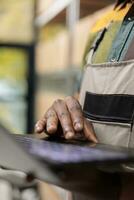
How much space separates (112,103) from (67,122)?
0.11 m

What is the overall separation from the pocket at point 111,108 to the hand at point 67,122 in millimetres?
38

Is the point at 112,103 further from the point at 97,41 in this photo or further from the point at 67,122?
the point at 97,41

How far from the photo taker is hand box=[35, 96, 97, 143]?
0.60 meters

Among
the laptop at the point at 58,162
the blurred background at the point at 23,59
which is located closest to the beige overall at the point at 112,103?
the laptop at the point at 58,162

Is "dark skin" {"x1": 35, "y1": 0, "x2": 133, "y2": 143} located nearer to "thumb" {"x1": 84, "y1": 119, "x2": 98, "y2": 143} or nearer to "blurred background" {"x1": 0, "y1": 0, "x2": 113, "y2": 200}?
"thumb" {"x1": 84, "y1": 119, "x2": 98, "y2": 143}

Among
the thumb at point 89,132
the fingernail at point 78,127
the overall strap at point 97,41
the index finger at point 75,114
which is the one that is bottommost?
the thumb at point 89,132

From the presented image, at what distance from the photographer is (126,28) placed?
755 mm

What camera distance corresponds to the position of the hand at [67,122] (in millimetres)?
601

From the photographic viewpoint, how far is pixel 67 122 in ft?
2.02

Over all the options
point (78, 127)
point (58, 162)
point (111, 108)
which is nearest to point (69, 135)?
point (78, 127)

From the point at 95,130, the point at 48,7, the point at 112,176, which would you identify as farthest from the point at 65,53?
the point at 112,176

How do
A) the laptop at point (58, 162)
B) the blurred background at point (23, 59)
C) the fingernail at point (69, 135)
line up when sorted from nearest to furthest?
the laptop at point (58, 162), the fingernail at point (69, 135), the blurred background at point (23, 59)

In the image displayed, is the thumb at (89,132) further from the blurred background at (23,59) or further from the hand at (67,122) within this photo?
the blurred background at (23,59)

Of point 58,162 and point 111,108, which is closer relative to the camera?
point 58,162
